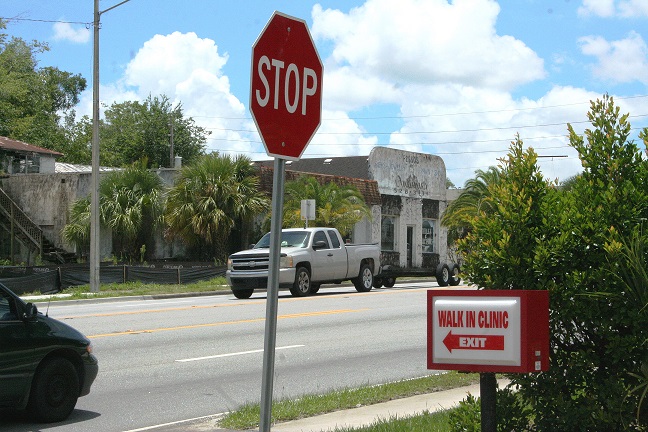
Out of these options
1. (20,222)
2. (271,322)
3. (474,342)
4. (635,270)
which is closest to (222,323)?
(635,270)

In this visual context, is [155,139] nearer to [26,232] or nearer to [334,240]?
[26,232]

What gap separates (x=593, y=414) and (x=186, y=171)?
30491 millimetres

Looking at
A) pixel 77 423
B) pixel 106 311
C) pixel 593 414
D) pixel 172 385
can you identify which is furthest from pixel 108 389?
pixel 106 311

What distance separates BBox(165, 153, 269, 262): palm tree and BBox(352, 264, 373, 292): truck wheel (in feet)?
25.2

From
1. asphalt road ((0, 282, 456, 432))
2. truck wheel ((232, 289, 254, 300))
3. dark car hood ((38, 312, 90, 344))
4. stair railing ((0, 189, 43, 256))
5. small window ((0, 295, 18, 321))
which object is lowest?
asphalt road ((0, 282, 456, 432))

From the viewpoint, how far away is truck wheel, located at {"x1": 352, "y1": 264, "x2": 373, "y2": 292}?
28047 millimetres

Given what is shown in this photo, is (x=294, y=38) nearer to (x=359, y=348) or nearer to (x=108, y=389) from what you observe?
(x=108, y=389)

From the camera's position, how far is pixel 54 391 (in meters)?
9.23

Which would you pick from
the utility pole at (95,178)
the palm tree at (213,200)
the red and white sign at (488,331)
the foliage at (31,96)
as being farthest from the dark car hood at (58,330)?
the foliage at (31,96)

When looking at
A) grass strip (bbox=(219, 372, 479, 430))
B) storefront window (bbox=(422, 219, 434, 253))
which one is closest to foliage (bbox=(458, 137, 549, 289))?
grass strip (bbox=(219, 372, 479, 430))

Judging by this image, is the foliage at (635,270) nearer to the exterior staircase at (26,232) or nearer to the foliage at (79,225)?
the foliage at (79,225)

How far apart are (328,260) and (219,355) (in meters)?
12.8

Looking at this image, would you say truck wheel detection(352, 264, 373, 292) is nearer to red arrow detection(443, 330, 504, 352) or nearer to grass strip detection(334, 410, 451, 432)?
grass strip detection(334, 410, 451, 432)

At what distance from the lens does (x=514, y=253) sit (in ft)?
19.4
